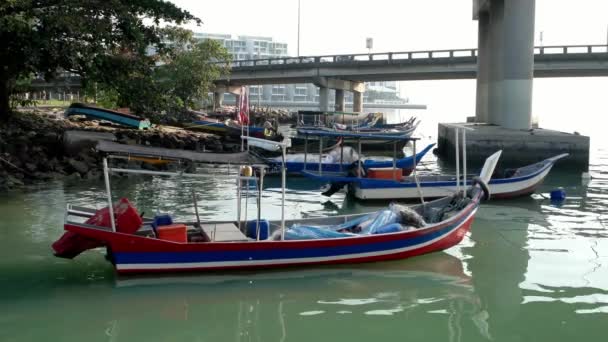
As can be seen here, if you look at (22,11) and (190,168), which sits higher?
(22,11)

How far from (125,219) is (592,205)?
1534cm

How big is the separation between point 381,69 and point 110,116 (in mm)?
31742

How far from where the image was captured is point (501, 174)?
864 inches

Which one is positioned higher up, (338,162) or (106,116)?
(106,116)

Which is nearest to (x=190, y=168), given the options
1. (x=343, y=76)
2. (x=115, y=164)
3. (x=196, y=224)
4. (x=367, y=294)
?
(x=115, y=164)

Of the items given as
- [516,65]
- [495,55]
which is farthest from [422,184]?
[495,55]

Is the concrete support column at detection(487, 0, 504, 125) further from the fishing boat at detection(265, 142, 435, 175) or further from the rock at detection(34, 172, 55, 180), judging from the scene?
the rock at detection(34, 172, 55, 180)

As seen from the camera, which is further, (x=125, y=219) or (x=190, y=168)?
(x=190, y=168)

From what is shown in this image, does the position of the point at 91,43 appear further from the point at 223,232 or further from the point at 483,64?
the point at 483,64

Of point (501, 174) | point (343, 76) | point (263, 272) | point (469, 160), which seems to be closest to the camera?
point (263, 272)

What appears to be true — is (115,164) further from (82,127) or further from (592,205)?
(592,205)

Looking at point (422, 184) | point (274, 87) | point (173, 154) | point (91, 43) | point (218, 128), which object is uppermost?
point (274, 87)

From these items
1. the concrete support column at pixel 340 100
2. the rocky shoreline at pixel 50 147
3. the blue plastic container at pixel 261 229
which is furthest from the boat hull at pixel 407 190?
the concrete support column at pixel 340 100

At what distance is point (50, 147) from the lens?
2659 cm
